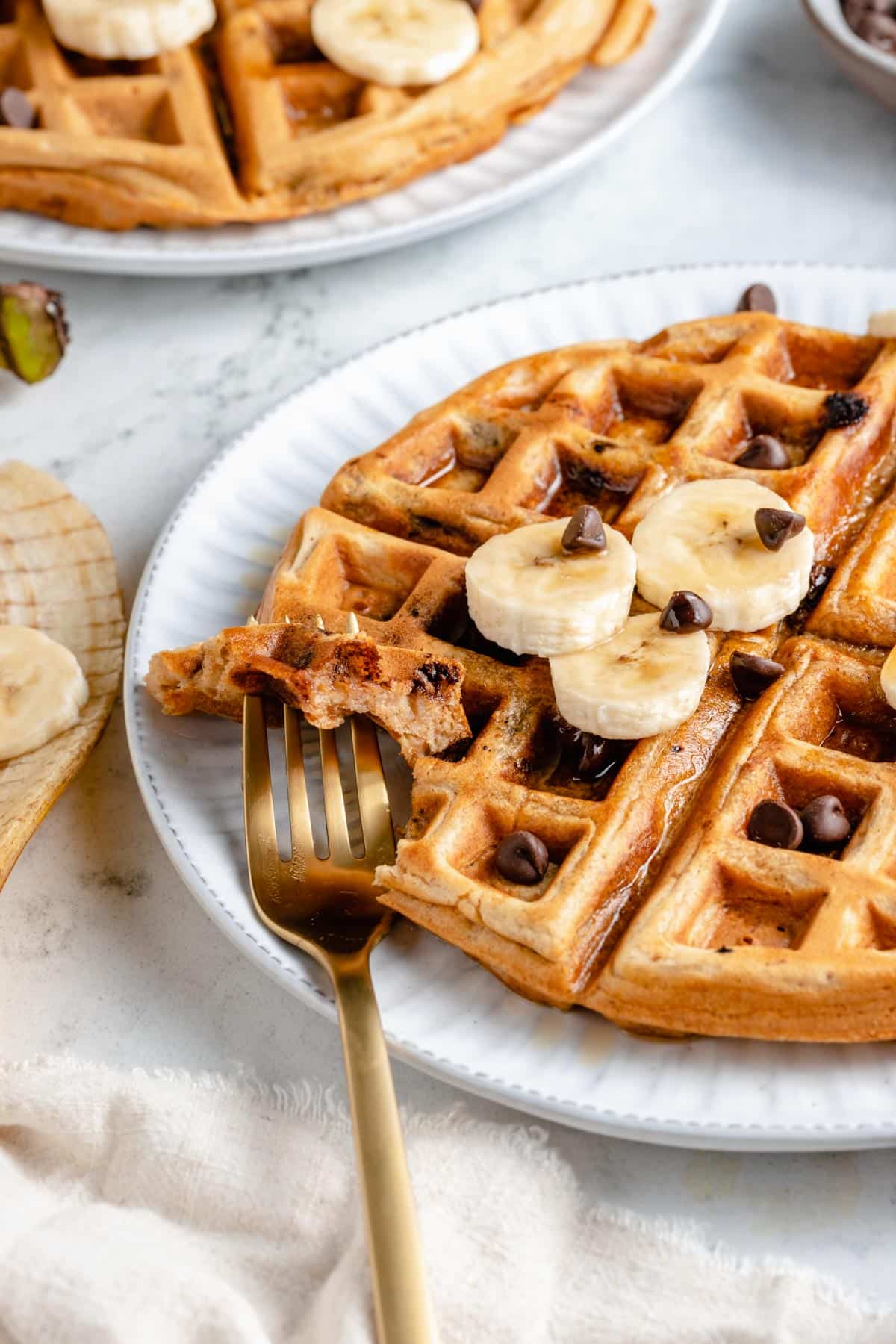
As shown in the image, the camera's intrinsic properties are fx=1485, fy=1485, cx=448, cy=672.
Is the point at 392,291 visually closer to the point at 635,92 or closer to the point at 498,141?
the point at 498,141

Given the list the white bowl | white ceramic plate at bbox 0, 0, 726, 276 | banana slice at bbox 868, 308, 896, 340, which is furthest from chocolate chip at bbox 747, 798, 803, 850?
the white bowl

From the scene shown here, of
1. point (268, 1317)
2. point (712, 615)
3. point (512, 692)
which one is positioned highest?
point (712, 615)

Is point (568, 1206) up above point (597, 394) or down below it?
below

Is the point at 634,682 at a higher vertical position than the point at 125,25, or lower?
lower

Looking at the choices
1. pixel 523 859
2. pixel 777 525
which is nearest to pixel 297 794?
pixel 523 859

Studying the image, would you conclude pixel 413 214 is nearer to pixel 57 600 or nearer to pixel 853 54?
pixel 853 54

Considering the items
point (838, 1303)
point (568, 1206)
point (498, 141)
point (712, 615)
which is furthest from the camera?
point (498, 141)

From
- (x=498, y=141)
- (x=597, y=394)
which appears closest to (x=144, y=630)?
(x=597, y=394)
